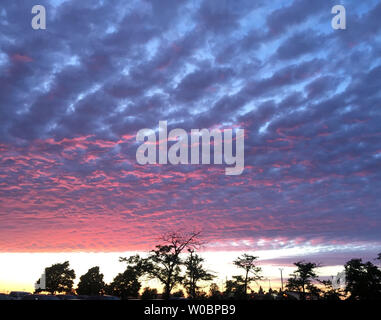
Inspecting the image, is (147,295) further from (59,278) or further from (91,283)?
(59,278)

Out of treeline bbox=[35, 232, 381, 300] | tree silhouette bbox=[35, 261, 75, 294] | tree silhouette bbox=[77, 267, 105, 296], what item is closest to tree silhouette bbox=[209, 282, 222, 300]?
treeline bbox=[35, 232, 381, 300]

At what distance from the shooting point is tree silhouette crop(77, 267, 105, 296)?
324 feet

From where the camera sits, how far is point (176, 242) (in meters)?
62.0

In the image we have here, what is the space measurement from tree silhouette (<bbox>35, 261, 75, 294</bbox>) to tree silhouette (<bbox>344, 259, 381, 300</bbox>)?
8145 centimetres

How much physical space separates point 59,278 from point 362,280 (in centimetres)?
8626

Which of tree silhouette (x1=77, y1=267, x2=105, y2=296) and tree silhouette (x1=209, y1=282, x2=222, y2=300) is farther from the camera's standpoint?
tree silhouette (x1=77, y1=267, x2=105, y2=296)

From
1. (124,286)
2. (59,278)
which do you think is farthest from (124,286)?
(59,278)

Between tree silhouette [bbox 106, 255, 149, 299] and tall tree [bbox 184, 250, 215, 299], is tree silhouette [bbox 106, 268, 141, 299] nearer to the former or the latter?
tree silhouette [bbox 106, 255, 149, 299]

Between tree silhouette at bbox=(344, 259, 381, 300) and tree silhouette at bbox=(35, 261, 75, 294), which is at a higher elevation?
tree silhouette at bbox=(344, 259, 381, 300)

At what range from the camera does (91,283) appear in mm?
100625
